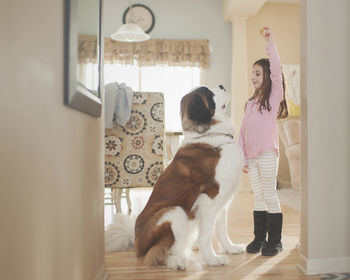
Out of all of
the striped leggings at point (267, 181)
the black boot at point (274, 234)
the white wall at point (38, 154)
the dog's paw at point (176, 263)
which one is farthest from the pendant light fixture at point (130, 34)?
the white wall at point (38, 154)

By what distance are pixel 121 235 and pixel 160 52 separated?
13.3 ft

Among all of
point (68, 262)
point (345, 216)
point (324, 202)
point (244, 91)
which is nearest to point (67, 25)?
point (68, 262)

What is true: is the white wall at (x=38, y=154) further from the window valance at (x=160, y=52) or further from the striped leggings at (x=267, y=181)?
the window valance at (x=160, y=52)

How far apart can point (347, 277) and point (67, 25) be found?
1633 millimetres

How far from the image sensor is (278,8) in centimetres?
583

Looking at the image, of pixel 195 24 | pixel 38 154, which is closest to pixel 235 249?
pixel 38 154

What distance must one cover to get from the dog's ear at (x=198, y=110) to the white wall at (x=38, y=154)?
843mm

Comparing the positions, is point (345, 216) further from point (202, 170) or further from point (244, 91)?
point (244, 91)

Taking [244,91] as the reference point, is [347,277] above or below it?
below

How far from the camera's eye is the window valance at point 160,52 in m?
5.59

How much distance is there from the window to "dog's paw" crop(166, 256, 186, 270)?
404 cm

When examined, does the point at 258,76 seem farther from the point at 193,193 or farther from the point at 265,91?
the point at 193,193

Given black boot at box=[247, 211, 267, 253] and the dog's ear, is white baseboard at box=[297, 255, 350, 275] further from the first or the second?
the dog's ear

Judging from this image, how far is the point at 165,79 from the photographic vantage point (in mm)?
5871
